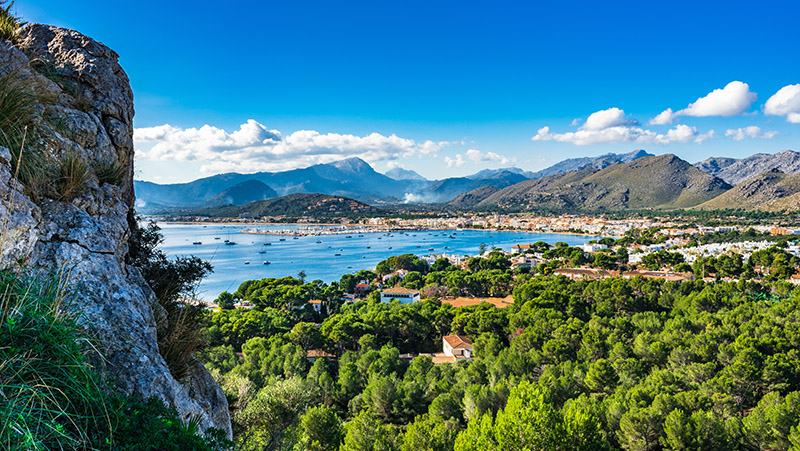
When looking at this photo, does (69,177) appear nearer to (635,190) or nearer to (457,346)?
(457,346)

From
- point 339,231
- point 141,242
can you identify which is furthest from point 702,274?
point 339,231

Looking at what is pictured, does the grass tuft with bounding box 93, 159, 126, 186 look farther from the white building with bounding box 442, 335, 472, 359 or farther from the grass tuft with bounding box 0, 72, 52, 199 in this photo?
the white building with bounding box 442, 335, 472, 359

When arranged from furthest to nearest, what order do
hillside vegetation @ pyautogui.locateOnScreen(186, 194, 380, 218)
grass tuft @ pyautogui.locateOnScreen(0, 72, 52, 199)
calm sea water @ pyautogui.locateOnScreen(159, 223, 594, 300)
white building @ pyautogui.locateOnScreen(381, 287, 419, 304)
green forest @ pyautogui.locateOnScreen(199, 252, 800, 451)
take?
hillside vegetation @ pyautogui.locateOnScreen(186, 194, 380, 218) → calm sea water @ pyautogui.locateOnScreen(159, 223, 594, 300) → white building @ pyautogui.locateOnScreen(381, 287, 419, 304) → green forest @ pyautogui.locateOnScreen(199, 252, 800, 451) → grass tuft @ pyautogui.locateOnScreen(0, 72, 52, 199)

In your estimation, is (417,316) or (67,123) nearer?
(67,123)

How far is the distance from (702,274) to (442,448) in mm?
30456

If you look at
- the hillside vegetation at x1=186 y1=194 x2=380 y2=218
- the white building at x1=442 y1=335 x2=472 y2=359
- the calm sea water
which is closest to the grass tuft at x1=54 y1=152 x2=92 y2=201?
the white building at x1=442 y1=335 x2=472 y2=359

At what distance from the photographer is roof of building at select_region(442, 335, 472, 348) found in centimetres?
1598

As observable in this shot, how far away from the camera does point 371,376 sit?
1208cm

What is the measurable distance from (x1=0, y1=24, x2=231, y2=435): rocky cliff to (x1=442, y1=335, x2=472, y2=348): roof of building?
12.9m

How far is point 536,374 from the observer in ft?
42.1

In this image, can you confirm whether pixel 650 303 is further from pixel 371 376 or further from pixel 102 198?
pixel 102 198

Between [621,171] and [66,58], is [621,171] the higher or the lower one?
the higher one

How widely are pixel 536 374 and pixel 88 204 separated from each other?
12662 mm

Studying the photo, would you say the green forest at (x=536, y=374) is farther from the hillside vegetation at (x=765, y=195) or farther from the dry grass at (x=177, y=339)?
the hillside vegetation at (x=765, y=195)
